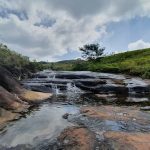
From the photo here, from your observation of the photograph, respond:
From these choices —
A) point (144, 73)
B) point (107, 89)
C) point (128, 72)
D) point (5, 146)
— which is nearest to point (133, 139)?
point (5, 146)

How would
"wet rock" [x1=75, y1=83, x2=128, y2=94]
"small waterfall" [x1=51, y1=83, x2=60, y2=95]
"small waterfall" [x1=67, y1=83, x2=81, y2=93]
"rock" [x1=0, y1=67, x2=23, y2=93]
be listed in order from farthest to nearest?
"small waterfall" [x1=67, y1=83, x2=81, y2=93] < "wet rock" [x1=75, y1=83, x2=128, y2=94] < "small waterfall" [x1=51, y1=83, x2=60, y2=95] < "rock" [x1=0, y1=67, x2=23, y2=93]

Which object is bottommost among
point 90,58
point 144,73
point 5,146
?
point 5,146

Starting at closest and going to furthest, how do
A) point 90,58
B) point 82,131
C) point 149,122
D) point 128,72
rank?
point 82,131 → point 149,122 → point 128,72 → point 90,58

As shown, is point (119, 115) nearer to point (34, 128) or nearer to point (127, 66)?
point (34, 128)

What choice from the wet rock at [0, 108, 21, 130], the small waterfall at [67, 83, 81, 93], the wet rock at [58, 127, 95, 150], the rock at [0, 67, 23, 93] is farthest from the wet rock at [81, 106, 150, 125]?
the small waterfall at [67, 83, 81, 93]

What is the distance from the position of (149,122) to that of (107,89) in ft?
54.0

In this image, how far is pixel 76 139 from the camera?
403 inches

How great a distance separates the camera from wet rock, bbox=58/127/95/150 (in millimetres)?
9539

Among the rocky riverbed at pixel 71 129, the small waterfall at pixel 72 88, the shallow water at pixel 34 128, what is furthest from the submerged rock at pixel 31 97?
the small waterfall at pixel 72 88

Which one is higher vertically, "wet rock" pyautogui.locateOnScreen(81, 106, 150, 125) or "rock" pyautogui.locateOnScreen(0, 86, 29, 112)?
"rock" pyautogui.locateOnScreen(0, 86, 29, 112)

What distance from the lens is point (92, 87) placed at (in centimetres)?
3047

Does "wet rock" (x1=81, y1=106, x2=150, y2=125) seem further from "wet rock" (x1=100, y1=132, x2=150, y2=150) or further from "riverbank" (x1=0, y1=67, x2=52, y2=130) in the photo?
"riverbank" (x1=0, y1=67, x2=52, y2=130)

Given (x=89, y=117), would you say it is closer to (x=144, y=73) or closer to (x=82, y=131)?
(x=82, y=131)

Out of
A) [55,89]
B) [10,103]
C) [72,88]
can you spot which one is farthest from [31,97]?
[72,88]
